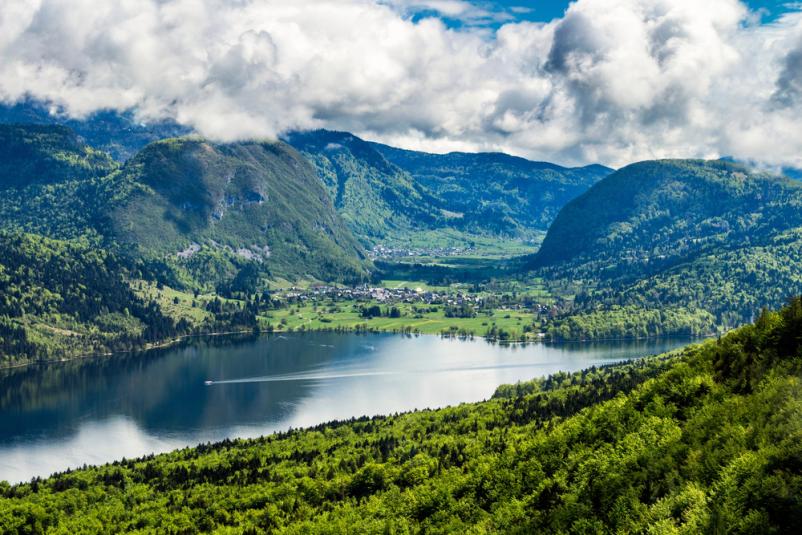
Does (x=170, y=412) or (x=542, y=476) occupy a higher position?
(x=542, y=476)

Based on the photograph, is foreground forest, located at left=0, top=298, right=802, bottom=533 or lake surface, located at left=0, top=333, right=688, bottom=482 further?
lake surface, located at left=0, top=333, right=688, bottom=482

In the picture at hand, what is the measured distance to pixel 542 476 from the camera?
49.9 meters

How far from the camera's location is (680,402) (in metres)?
48.1

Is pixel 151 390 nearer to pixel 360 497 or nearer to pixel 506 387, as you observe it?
pixel 506 387

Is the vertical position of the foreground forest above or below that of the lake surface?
above

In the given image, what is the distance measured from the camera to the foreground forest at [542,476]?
1314 inches

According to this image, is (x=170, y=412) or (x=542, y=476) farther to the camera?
(x=170, y=412)

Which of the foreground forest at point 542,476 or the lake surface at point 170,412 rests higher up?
the foreground forest at point 542,476

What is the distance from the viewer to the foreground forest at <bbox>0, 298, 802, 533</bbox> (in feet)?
109

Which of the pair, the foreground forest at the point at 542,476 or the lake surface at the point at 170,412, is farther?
the lake surface at the point at 170,412

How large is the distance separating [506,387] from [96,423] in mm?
91130

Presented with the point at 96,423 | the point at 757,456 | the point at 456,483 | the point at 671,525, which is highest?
the point at 757,456

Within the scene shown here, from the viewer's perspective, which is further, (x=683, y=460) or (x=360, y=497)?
(x=360, y=497)

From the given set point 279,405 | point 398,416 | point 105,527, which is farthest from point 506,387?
point 105,527
